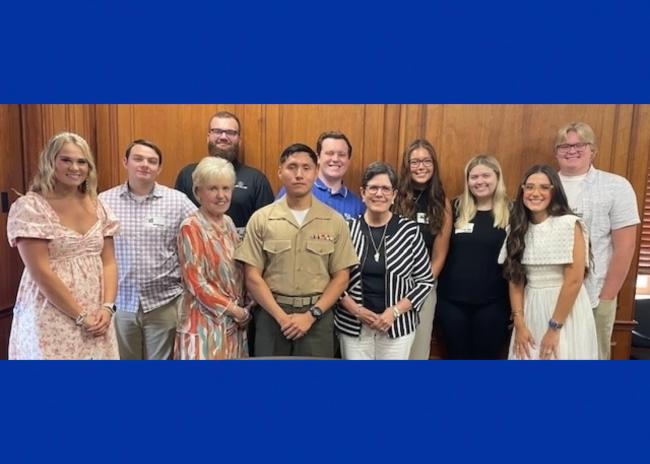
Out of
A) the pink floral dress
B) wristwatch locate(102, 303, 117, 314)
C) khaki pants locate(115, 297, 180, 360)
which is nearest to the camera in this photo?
the pink floral dress

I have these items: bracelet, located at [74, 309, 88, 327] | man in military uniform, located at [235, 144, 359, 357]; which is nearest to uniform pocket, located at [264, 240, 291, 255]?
man in military uniform, located at [235, 144, 359, 357]

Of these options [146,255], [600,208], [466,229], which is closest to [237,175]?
[146,255]

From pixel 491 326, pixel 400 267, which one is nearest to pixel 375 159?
pixel 400 267

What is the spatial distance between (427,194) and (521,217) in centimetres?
32

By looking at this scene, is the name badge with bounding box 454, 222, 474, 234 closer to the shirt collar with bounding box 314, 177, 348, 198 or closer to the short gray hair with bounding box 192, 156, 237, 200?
the shirt collar with bounding box 314, 177, 348, 198

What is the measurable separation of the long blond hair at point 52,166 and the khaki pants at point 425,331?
1181mm

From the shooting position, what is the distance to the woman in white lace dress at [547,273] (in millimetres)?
1488

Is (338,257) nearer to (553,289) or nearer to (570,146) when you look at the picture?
(553,289)

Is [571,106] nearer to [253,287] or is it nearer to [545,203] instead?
[545,203]

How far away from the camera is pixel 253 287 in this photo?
1487 mm

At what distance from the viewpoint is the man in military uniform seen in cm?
146

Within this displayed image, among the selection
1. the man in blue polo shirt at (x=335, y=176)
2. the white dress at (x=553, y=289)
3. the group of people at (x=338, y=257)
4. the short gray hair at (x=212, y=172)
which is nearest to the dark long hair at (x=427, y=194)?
the group of people at (x=338, y=257)

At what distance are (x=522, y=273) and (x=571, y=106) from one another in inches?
21.8

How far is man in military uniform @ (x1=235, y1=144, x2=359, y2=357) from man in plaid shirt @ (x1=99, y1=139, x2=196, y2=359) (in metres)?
0.27
